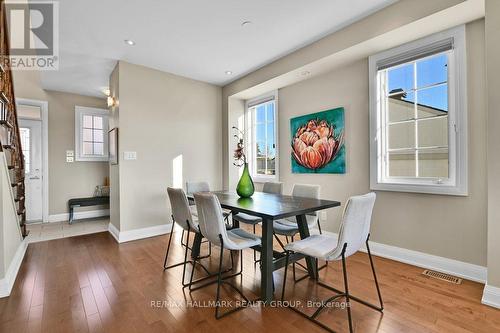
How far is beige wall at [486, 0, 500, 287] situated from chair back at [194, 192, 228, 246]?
2.10m

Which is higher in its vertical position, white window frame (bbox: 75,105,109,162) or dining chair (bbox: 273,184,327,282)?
white window frame (bbox: 75,105,109,162)

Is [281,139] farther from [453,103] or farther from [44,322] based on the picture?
[44,322]

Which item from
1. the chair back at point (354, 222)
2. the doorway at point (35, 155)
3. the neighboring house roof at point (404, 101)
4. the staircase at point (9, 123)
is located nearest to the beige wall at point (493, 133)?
the neighboring house roof at point (404, 101)

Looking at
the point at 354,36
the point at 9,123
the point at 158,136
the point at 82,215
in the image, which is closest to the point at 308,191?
the point at 354,36

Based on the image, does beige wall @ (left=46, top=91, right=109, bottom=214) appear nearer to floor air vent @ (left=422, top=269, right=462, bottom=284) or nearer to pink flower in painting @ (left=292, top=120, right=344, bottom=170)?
pink flower in painting @ (left=292, top=120, right=344, bottom=170)

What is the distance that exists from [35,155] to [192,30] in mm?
4184

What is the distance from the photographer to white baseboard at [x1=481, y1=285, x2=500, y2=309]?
1854 millimetres

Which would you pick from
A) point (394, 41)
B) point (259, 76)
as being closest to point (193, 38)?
point (259, 76)

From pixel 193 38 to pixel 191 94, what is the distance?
1.47m

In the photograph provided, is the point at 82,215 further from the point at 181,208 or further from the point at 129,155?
the point at 181,208

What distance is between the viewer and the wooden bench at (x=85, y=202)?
15.6 ft

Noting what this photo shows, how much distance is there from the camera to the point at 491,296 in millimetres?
1880

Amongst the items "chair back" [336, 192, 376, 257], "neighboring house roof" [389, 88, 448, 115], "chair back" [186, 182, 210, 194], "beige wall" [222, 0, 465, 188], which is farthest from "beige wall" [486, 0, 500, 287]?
"chair back" [186, 182, 210, 194]

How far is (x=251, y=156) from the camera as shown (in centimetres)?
487
